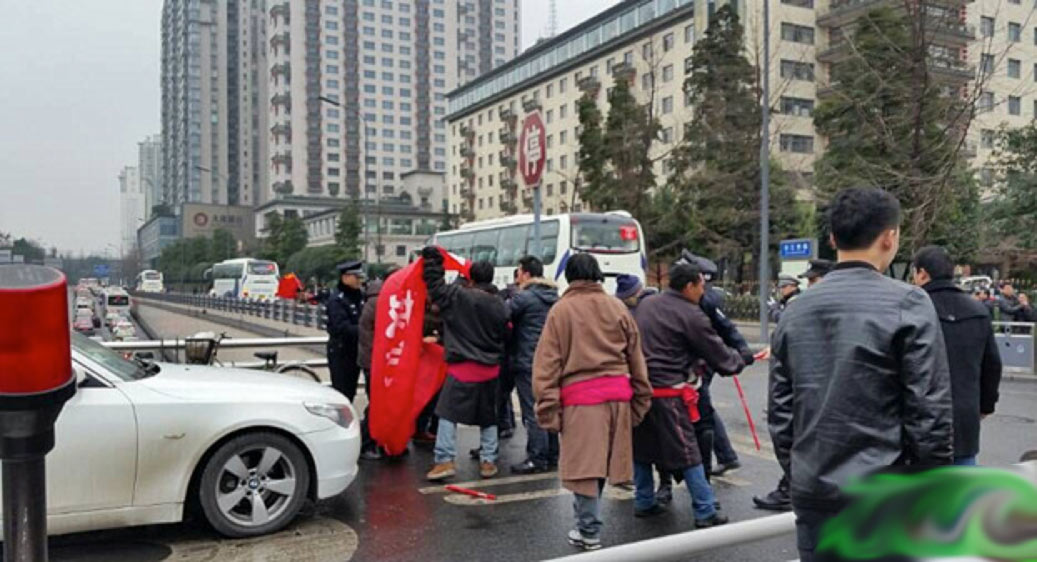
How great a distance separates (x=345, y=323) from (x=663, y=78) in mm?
57098

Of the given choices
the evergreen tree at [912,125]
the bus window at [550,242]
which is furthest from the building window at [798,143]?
the bus window at [550,242]

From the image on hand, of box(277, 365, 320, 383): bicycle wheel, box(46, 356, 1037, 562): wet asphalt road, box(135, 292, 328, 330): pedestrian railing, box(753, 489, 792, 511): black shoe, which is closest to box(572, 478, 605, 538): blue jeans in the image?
box(46, 356, 1037, 562): wet asphalt road

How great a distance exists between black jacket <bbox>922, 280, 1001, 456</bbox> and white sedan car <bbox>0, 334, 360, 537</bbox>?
3.76m

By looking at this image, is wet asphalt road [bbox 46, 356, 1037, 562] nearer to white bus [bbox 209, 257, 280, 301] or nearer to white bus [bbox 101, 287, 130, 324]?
white bus [bbox 101, 287, 130, 324]

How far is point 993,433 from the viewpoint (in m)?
9.03

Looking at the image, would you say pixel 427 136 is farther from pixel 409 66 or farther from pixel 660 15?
pixel 660 15

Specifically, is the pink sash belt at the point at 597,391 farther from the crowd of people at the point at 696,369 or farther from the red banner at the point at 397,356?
the red banner at the point at 397,356

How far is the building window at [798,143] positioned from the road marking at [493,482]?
48.2m

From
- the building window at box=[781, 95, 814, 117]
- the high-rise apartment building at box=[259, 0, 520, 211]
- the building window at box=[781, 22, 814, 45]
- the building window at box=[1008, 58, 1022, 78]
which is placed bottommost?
the building window at box=[781, 95, 814, 117]

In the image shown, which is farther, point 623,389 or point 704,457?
point 704,457

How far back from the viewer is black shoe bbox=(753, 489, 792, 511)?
580 cm

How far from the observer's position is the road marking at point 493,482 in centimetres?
632

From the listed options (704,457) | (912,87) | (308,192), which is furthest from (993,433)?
(308,192)

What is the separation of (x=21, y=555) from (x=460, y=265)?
20.7ft
